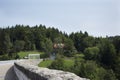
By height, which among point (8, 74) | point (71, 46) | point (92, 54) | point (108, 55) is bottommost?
point (108, 55)

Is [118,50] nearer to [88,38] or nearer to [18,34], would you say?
[88,38]

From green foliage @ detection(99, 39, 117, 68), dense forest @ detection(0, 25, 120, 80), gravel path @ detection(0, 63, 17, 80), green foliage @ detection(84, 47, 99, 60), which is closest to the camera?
gravel path @ detection(0, 63, 17, 80)

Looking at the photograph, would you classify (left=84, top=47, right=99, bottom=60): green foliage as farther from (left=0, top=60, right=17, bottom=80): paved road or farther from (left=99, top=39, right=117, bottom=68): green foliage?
(left=0, top=60, right=17, bottom=80): paved road

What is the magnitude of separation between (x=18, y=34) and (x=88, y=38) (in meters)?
24.8

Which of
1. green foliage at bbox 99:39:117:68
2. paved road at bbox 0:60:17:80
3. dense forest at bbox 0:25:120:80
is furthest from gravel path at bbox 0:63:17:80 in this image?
green foliage at bbox 99:39:117:68

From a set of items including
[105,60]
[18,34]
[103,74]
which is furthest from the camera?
[18,34]

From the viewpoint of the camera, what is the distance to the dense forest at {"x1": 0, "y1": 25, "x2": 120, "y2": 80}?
64.0m

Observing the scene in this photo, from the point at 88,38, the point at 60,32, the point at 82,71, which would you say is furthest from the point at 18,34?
the point at 82,71

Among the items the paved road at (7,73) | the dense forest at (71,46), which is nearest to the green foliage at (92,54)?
the dense forest at (71,46)

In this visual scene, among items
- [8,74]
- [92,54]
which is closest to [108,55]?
[92,54]

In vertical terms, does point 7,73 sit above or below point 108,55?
above

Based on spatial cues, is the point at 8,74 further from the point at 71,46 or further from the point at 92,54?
the point at 71,46

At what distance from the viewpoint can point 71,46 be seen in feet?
295

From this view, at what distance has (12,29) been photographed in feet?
373
